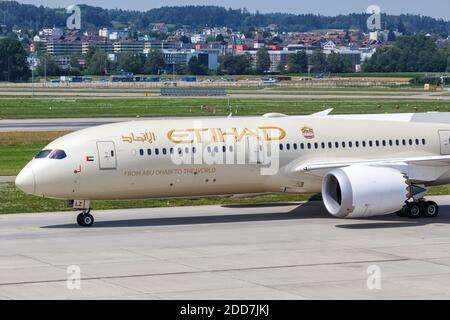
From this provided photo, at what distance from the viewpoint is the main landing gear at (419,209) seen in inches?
1544

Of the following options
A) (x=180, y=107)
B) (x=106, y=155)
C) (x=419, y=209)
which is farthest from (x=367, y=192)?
(x=180, y=107)

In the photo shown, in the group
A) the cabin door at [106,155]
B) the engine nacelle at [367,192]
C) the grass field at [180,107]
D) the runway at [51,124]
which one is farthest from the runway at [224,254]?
the grass field at [180,107]

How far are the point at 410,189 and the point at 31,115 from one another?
218 ft

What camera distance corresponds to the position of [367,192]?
1451 inches

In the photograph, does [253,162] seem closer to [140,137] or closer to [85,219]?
[140,137]

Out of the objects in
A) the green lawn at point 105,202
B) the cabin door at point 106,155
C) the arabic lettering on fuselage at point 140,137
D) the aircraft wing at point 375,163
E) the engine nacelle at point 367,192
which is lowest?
the green lawn at point 105,202

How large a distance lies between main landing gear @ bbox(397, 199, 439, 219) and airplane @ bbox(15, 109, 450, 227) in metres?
0.04

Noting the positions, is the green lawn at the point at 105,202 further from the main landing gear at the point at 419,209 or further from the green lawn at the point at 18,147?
the green lawn at the point at 18,147

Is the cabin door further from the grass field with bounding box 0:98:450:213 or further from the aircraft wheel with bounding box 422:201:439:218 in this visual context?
the aircraft wheel with bounding box 422:201:439:218

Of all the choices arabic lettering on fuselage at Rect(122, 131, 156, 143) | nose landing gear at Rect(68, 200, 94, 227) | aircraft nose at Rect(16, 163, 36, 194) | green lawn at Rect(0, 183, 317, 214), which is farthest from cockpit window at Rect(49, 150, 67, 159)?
green lawn at Rect(0, 183, 317, 214)

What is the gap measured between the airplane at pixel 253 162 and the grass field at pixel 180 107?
57.7m

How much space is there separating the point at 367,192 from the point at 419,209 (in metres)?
3.26
